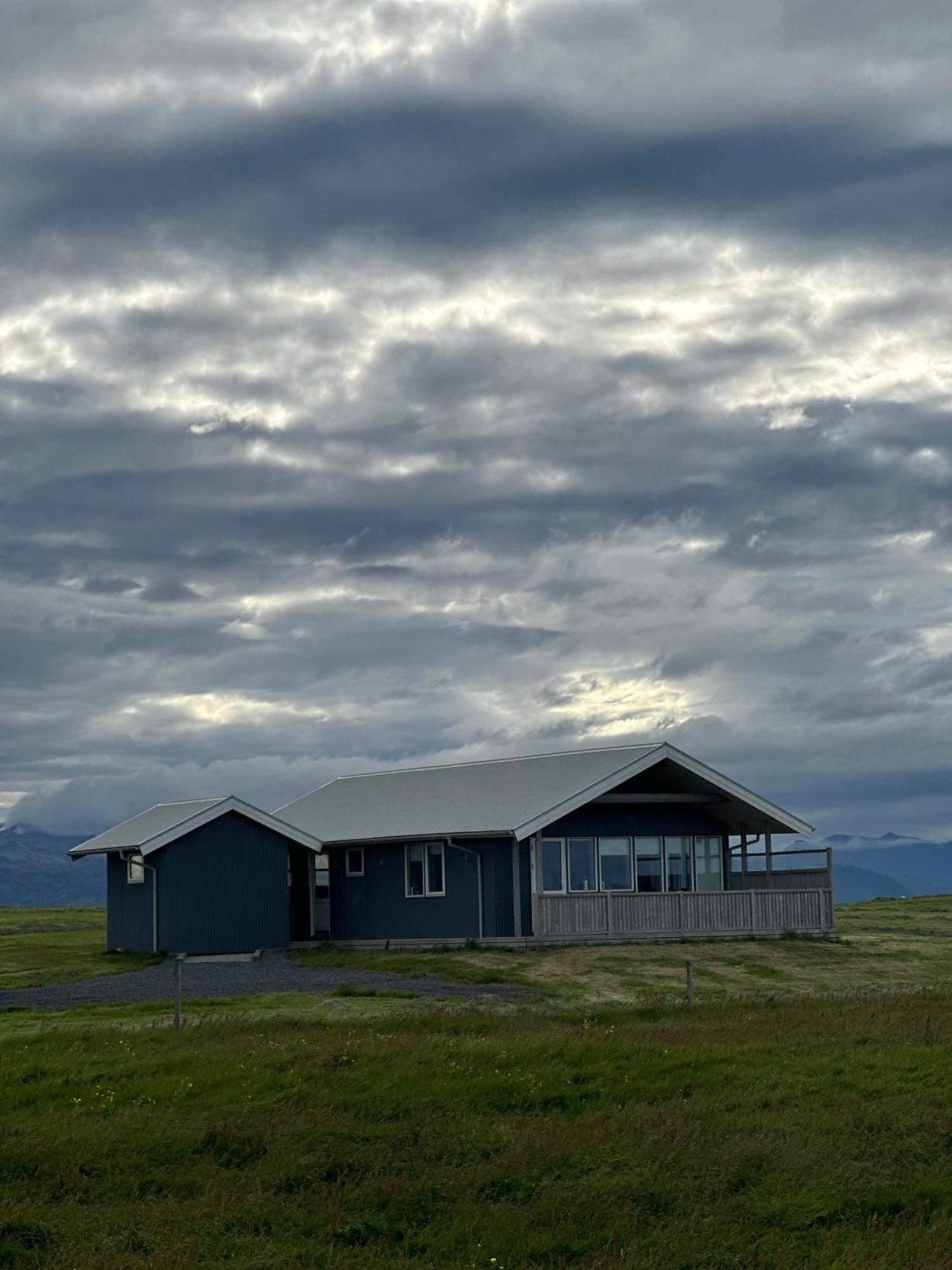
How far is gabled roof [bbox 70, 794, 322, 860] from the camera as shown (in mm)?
41438

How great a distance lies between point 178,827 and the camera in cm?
4147

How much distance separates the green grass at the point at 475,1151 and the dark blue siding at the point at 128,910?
2077cm

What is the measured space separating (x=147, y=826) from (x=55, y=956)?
4721 millimetres

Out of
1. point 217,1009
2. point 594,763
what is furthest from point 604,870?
point 217,1009

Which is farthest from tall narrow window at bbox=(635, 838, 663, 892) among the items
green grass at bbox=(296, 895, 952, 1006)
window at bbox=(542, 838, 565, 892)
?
green grass at bbox=(296, 895, 952, 1006)

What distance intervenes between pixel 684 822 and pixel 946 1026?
23.0 meters

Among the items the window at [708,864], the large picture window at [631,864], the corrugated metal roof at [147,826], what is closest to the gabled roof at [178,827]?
the corrugated metal roof at [147,826]

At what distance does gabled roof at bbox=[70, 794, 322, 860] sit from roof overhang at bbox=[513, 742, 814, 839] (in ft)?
23.2

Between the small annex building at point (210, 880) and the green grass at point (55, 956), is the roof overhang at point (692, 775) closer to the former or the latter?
the small annex building at point (210, 880)

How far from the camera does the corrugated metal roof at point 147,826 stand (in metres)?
42.3

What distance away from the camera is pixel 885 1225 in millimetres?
14383

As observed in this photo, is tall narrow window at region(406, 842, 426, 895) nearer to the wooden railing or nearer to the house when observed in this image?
the house

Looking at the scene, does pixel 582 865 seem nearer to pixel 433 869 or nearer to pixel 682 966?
pixel 433 869

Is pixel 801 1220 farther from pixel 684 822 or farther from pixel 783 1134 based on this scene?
pixel 684 822
